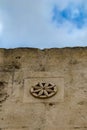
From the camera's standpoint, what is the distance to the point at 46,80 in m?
8.62

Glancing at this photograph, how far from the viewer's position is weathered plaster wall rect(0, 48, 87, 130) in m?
7.97

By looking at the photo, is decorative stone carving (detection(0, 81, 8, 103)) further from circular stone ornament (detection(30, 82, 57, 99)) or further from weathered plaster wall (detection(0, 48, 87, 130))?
circular stone ornament (detection(30, 82, 57, 99))

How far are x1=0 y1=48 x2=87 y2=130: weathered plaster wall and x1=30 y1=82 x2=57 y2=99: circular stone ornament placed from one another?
0.08 m

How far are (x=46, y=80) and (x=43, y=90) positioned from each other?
0.29 metres

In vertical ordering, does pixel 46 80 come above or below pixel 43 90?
above

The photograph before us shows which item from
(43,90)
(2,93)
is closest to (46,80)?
(43,90)

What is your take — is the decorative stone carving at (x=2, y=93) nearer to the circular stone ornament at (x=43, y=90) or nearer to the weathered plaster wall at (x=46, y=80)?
the weathered plaster wall at (x=46, y=80)

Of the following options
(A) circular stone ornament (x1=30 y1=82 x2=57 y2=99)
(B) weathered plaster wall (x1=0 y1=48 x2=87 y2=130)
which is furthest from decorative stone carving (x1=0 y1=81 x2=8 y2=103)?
(A) circular stone ornament (x1=30 y1=82 x2=57 y2=99)

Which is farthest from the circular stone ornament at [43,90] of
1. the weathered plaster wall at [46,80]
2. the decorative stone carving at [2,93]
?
the decorative stone carving at [2,93]

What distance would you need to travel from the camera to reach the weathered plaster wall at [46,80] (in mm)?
7969

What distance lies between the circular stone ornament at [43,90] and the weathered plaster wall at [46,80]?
8cm

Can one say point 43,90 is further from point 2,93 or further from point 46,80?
point 2,93

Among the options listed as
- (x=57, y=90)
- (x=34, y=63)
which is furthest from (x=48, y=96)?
(x=34, y=63)

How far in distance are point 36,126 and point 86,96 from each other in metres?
1.12
